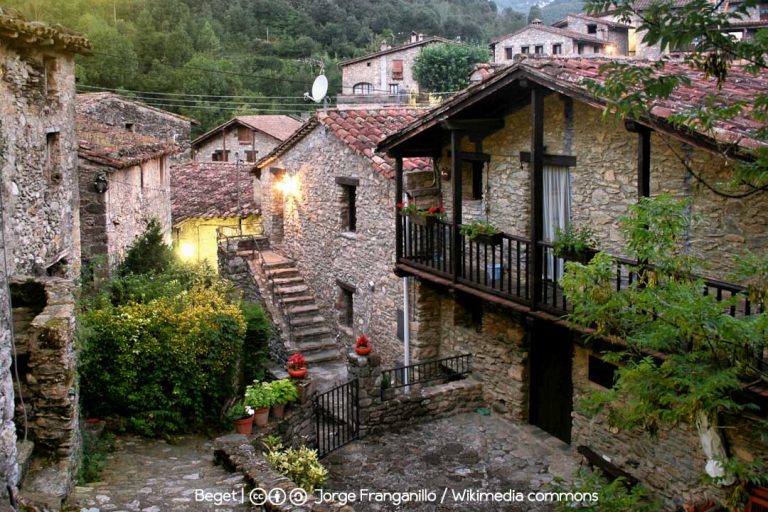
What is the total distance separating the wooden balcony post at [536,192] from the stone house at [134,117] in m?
18.0

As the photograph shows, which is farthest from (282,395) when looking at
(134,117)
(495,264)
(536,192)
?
(134,117)

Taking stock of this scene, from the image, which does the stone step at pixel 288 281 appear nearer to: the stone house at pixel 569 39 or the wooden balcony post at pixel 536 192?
the wooden balcony post at pixel 536 192

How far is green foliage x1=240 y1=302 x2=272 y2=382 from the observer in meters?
12.5

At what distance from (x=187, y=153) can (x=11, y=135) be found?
21601 millimetres

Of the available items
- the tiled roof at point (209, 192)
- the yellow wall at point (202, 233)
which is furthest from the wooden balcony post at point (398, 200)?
the yellow wall at point (202, 233)

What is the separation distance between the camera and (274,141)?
3219cm

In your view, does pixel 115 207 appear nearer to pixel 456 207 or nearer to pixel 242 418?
pixel 242 418

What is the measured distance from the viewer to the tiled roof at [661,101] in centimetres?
749

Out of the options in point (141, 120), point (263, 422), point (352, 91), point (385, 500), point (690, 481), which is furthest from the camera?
point (352, 91)

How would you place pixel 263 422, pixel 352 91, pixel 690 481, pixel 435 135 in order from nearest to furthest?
pixel 690 481
pixel 263 422
pixel 435 135
pixel 352 91

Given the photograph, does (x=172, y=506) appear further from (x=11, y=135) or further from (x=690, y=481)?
(x=690, y=481)

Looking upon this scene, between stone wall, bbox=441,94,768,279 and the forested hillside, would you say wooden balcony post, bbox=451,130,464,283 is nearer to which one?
stone wall, bbox=441,94,768,279

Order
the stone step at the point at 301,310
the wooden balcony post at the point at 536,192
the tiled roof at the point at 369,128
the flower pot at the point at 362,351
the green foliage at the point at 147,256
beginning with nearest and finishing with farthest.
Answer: the wooden balcony post at the point at 536,192 < the flower pot at the point at 362,351 < the tiled roof at the point at 369,128 < the green foliage at the point at 147,256 < the stone step at the point at 301,310

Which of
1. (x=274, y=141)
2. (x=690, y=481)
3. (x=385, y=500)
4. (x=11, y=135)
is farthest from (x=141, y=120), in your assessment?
(x=690, y=481)
